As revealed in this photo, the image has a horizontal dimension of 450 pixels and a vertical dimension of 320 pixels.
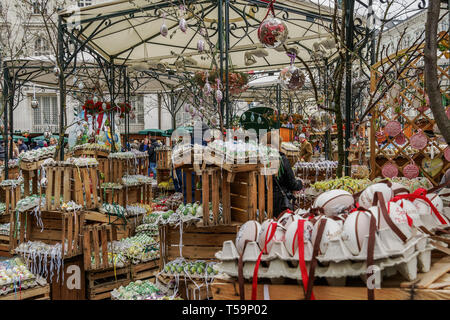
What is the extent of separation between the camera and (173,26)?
8188mm

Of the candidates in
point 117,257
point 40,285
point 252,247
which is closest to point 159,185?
point 117,257

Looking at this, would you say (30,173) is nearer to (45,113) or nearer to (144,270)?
(144,270)

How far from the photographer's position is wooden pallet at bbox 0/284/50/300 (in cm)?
375

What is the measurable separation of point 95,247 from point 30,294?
86 cm

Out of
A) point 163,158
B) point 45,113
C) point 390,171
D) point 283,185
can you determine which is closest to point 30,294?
point 283,185

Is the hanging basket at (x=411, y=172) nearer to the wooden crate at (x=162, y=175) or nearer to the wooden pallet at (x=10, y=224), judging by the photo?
the wooden pallet at (x=10, y=224)

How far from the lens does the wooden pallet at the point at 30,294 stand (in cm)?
375

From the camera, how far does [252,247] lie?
165cm

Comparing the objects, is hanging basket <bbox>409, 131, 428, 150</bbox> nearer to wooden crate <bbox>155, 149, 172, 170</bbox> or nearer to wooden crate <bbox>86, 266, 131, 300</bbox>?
wooden crate <bbox>86, 266, 131, 300</bbox>

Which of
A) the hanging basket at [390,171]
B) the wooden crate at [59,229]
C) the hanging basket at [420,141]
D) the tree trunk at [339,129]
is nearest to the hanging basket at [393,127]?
the hanging basket at [420,141]

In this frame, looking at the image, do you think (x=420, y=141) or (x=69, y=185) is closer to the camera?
(x=420, y=141)

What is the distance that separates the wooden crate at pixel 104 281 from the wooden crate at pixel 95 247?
0.42 ft

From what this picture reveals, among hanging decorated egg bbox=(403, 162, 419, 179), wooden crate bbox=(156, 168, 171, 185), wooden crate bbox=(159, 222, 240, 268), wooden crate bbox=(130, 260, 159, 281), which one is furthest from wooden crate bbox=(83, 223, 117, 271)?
wooden crate bbox=(156, 168, 171, 185)
